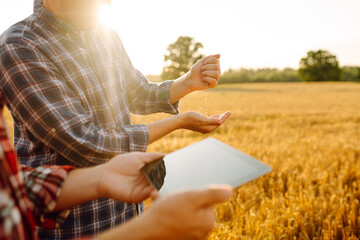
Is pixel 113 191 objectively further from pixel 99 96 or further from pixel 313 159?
pixel 313 159

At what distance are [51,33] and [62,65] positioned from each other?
0.54 feet

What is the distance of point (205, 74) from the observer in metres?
1.69

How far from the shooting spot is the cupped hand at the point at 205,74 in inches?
65.7

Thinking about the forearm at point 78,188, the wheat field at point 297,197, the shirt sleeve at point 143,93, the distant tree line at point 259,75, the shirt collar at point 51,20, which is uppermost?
the distant tree line at point 259,75

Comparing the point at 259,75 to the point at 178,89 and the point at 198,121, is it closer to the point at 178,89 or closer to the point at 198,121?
the point at 178,89

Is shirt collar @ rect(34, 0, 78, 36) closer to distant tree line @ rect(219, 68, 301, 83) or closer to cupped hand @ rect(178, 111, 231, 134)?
cupped hand @ rect(178, 111, 231, 134)

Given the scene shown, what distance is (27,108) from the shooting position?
1.12 metres

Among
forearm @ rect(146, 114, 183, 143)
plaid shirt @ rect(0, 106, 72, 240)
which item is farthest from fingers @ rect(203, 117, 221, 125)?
Answer: plaid shirt @ rect(0, 106, 72, 240)

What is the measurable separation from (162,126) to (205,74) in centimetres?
48

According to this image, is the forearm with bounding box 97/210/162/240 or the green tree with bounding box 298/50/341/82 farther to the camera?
the green tree with bounding box 298/50/341/82

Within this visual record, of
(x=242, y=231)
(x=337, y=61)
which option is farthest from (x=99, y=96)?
(x=337, y=61)

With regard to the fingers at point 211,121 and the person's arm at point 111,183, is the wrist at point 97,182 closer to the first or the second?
the person's arm at point 111,183

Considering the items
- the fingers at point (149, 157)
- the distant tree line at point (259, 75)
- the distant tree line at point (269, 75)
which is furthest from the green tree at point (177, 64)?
the distant tree line at point (269, 75)

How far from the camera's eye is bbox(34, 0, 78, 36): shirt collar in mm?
1275
